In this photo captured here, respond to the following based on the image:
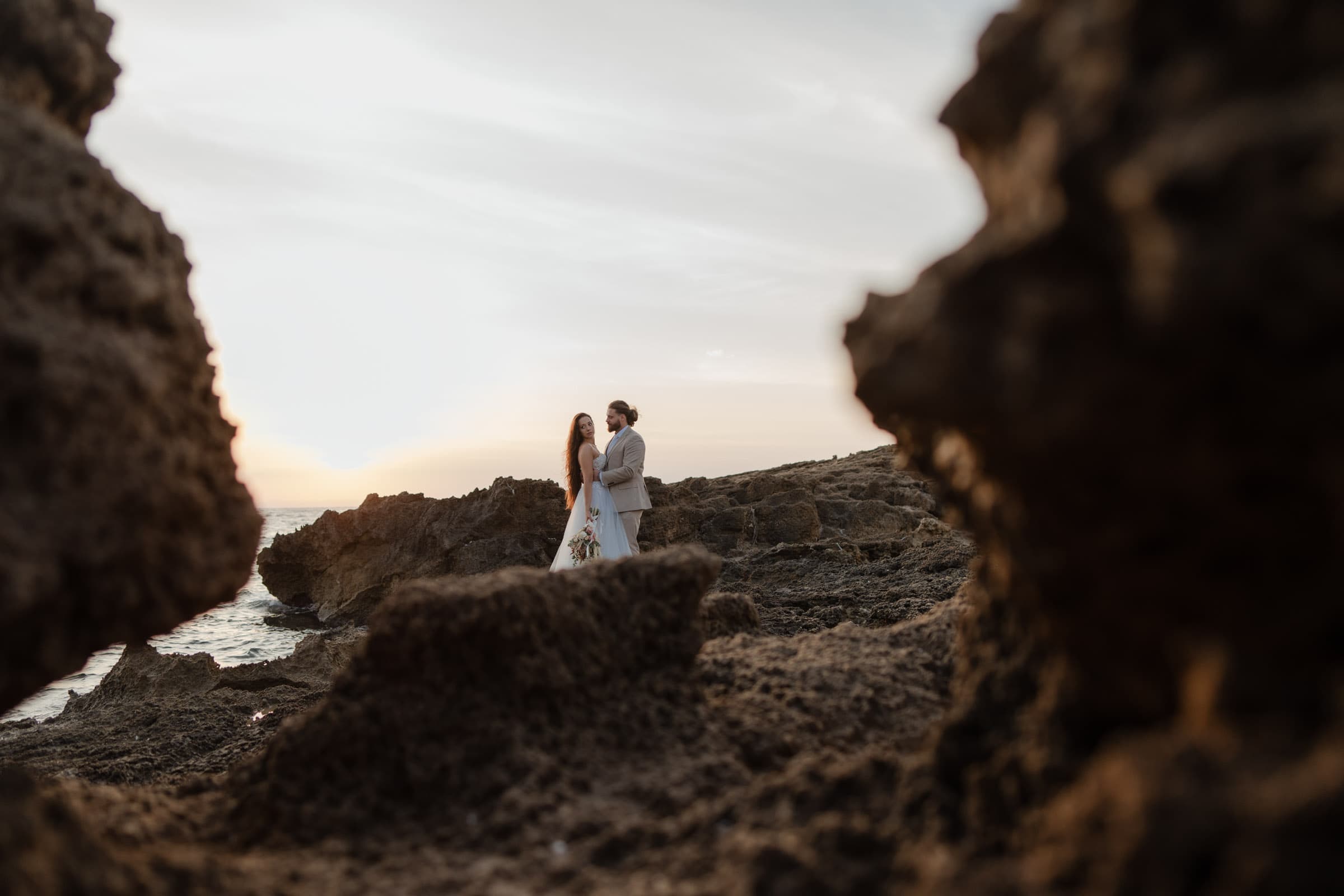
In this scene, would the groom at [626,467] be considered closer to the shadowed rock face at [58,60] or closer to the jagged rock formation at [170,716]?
the jagged rock formation at [170,716]

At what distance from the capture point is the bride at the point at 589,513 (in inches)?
378

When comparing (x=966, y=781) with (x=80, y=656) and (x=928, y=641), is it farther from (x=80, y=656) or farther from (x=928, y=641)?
(x=80, y=656)

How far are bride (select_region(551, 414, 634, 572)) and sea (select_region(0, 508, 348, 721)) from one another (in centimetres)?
307

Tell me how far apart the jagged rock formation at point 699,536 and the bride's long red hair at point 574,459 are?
2.21m

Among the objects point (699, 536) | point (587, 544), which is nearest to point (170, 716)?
point (587, 544)

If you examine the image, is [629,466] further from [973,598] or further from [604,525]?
[973,598]

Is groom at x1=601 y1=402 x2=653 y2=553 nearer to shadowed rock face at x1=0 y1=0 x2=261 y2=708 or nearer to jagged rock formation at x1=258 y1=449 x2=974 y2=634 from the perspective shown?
jagged rock formation at x1=258 y1=449 x2=974 y2=634

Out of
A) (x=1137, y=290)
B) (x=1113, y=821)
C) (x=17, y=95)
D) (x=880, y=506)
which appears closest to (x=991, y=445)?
(x=1137, y=290)

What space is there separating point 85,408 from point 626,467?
7.29 metres

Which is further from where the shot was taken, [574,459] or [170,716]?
[574,459]

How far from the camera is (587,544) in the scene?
9.66 metres

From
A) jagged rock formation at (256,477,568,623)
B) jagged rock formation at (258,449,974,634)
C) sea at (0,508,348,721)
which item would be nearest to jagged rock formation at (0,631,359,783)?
sea at (0,508,348,721)

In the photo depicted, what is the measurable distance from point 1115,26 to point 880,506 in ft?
44.8

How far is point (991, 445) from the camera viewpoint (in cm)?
194
